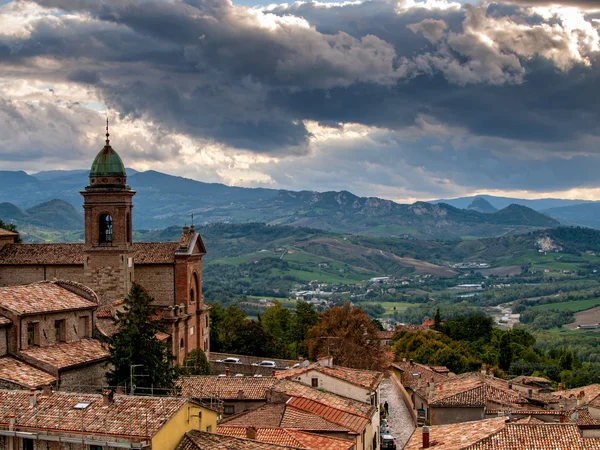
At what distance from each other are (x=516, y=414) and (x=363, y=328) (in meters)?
32.9

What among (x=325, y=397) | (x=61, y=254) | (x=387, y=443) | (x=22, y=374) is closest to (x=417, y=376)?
(x=387, y=443)

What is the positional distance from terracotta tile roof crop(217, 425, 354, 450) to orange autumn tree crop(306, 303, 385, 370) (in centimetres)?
3604

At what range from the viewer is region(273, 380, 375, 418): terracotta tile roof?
140ft

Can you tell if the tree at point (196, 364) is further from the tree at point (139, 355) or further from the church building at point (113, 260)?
the tree at point (139, 355)

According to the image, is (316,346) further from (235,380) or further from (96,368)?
(96,368)

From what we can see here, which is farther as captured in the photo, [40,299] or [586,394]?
[586,394]

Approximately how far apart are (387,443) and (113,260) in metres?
24.3

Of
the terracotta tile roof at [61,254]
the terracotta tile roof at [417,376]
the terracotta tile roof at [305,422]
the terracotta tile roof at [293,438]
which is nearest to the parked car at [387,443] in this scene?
the terracotta tile roof at [417,376]

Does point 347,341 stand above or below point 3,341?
below

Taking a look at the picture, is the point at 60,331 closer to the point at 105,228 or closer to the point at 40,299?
the point at 40,299

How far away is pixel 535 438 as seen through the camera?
3070cm

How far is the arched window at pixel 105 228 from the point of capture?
6388 cm

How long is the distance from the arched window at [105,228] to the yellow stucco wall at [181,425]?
115ft

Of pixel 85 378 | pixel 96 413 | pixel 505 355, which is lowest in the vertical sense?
pixel 505 355
